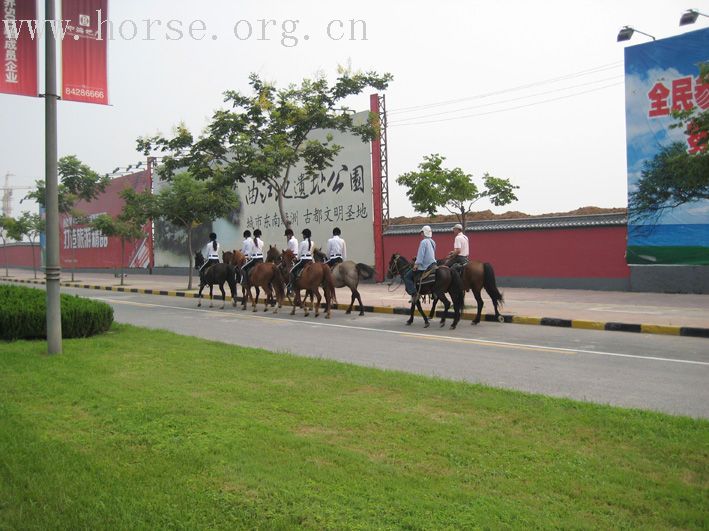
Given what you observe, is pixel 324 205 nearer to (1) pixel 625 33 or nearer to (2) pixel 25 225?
(1) pixel 625 33

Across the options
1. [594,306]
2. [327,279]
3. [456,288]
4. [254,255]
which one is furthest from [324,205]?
[456,288]

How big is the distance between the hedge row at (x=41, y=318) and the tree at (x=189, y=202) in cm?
1518

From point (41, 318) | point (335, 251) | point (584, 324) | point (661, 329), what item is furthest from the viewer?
point (335, 251)

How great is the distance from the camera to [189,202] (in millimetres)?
26531

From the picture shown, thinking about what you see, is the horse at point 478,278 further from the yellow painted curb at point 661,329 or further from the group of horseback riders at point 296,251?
the group of horseback riders at point 296,251

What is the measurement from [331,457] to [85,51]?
291 inches

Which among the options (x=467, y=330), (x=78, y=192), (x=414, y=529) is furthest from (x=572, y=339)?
(x=78, y=192)

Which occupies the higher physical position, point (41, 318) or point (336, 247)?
point (336, 247)

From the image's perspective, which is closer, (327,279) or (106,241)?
(327,279)

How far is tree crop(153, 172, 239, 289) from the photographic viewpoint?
26.8 m

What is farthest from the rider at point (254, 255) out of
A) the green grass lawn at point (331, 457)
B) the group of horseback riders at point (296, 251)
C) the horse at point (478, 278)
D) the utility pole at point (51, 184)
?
the green grass lawn at point (331, 457)

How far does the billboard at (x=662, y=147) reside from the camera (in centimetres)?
1928

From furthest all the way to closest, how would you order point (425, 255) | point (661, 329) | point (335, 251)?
point (335, 251), point (425, 255), point (661, 329)

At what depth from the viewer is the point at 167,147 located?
23.2 m
